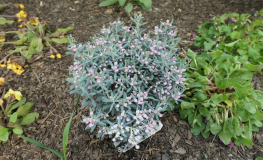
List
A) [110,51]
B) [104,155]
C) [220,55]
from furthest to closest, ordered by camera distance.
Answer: [220,55]
[104,155]
[110,51]

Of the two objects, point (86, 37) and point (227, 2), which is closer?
point (86, 37)

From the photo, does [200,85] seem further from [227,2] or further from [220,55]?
[227,2]

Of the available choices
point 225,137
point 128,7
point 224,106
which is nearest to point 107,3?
point 128,7

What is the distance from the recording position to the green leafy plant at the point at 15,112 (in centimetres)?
222

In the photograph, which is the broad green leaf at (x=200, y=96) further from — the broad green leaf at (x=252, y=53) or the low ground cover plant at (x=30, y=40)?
the low ground cover plant at (x=30, y=40)

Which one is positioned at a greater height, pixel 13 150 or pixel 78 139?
pixel 13 150

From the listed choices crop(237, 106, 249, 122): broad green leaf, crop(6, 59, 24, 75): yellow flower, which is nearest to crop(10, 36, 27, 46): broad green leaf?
crop(6, 59, 24, 75): yellow flower

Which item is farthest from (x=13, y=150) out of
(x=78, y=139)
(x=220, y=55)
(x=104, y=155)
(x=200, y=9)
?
(x=200, y=9)

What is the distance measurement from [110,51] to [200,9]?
10.0 feet

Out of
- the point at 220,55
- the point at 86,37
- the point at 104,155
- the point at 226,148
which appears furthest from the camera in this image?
the point at 86,37

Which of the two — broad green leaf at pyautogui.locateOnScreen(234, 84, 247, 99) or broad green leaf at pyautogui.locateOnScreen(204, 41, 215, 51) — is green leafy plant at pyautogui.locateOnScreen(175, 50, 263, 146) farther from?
broad green leaf at pyautogui.locateOnScreen(204, 41, 215, 51)

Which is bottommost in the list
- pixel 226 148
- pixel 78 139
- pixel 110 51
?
pixel 226 148

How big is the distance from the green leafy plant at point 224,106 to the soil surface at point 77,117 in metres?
0.16

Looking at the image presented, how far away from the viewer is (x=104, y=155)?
214 centimetres
